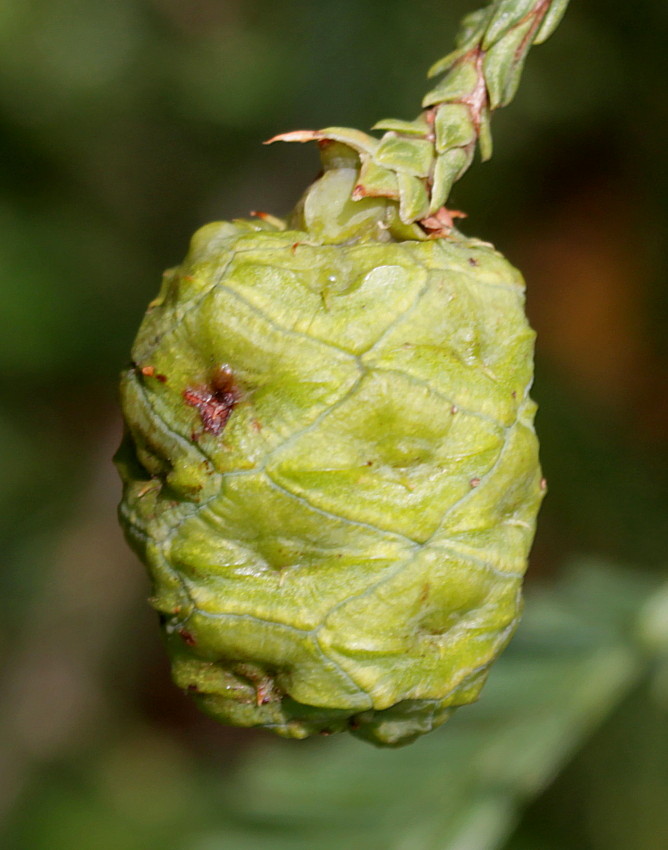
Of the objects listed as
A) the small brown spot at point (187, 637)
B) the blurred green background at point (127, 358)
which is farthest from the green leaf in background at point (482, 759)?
the small brown spot at point (187, 637)

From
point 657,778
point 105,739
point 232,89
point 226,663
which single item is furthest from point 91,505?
point 226,663

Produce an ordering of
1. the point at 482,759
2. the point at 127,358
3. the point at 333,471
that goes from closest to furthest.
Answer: the point at 333,471 → the point at 482,759 → the point at 127,358

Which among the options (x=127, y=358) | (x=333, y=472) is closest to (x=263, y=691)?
(x=333, y=472)

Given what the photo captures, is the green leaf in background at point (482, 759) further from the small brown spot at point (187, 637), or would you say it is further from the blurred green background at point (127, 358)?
the small brown spot at point (187, 637)

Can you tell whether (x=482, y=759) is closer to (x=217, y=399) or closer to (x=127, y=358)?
(x=217, y=399)

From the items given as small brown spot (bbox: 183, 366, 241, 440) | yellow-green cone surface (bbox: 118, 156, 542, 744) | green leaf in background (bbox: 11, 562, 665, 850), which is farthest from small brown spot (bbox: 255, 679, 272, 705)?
green leaf in background (bbox: 11, 562, 665, 850)

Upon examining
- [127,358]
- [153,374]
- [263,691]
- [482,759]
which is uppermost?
[153,374]
